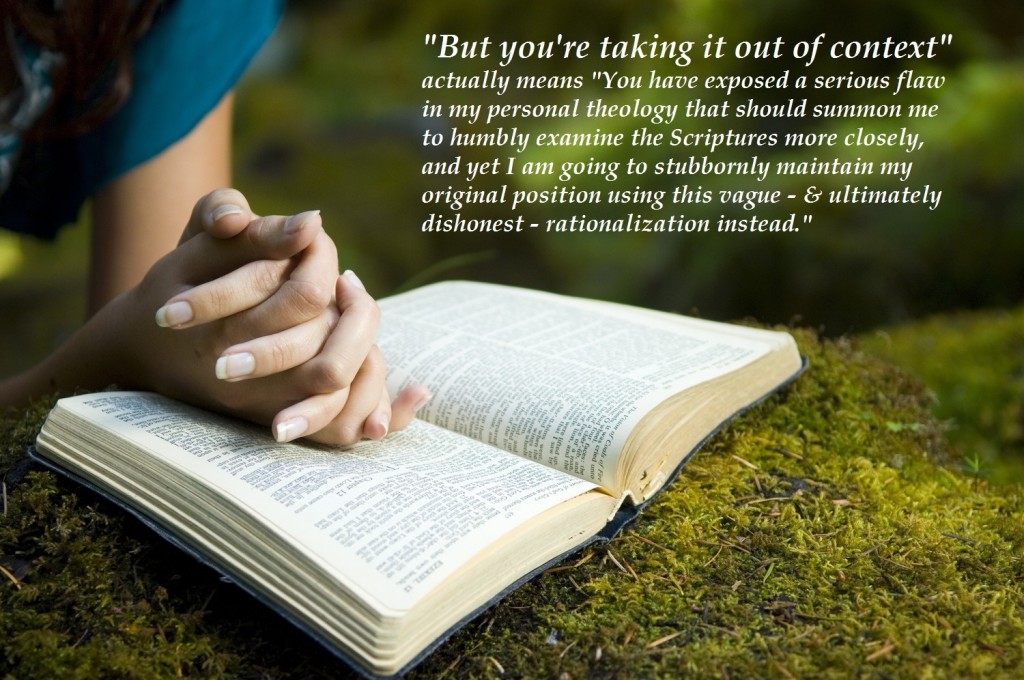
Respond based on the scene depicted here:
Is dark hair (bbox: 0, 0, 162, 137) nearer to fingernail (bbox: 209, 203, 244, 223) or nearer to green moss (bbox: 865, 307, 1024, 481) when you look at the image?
fingernail (bbox: 209, 203, 244, 223)

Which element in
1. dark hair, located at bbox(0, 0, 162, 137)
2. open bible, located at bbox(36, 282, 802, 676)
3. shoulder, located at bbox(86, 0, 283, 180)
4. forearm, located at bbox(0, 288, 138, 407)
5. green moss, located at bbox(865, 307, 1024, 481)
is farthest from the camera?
shoulder, located at bbox(86, 0, 283, 180)

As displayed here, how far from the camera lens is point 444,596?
759mm

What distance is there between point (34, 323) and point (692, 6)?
12.5 ft

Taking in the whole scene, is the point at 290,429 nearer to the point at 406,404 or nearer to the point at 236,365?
the point at 236,365

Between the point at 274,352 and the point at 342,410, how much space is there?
0.13 m

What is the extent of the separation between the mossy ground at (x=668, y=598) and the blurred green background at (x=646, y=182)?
3.70 ft

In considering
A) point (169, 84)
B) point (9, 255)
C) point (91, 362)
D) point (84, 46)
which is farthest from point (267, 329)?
point (9, 255)

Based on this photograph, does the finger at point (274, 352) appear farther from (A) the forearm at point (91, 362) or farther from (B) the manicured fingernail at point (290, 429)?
(A) the forearm at point (91, 362)

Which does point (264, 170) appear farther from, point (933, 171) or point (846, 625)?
point (846, 625)

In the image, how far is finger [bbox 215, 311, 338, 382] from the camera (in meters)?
0.87

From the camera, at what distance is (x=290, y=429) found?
2.89 feet

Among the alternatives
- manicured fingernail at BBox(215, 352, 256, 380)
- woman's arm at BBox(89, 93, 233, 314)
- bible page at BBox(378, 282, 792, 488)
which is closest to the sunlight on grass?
woman's arm at BBox(89, 93, 233, 314)

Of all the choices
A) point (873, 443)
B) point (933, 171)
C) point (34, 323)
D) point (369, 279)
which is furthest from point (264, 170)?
point (873, 443)

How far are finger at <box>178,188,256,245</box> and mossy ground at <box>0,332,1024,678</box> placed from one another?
0.36 meters
